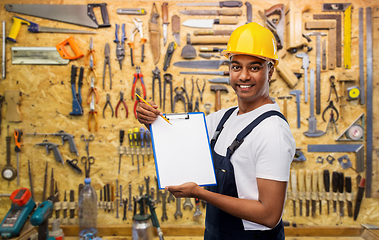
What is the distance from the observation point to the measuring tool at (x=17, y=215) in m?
1.84

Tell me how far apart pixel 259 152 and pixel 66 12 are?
Answer: 2448 mm

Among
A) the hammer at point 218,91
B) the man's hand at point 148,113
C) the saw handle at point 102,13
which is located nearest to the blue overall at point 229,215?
the man's hand at point 148,113

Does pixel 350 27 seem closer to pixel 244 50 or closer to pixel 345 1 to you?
pixel 345 1

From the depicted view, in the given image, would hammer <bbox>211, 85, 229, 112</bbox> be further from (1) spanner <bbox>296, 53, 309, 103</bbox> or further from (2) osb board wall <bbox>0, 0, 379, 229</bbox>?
(1) spanner <bbox>296, 53, 309, 103</bbox>

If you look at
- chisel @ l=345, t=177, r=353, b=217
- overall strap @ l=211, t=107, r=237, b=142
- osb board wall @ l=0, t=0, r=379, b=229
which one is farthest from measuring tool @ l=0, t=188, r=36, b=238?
chisel @ l=345, t=177, r=353, b=217

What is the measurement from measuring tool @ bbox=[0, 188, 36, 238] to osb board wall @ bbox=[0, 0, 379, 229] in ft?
1.33

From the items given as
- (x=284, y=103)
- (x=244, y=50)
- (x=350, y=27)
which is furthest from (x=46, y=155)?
(x=350, y=27)

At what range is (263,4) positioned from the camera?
2.32 metres

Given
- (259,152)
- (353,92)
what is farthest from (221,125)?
(353,92)

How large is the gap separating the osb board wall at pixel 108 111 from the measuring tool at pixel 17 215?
1.33 feet

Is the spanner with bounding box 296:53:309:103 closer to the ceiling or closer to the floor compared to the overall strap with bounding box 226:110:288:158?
closer to the ceiling

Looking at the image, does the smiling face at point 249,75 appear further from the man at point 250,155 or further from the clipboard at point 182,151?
the clipboard at point 182,151

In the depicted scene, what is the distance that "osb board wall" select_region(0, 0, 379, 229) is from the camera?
2340mm

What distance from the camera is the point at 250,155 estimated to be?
35.4 inches
